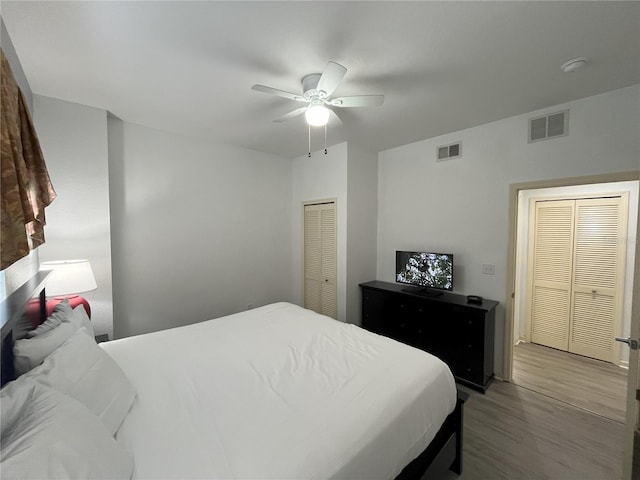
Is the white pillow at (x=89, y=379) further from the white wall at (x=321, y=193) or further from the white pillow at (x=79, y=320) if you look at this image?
the white wall at (x=321, y=193)

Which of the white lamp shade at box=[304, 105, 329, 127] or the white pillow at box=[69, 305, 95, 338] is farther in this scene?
the white lamp shade at box=[304, 105, 329, 127]

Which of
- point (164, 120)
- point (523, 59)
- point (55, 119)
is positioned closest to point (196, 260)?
point (164, 120)

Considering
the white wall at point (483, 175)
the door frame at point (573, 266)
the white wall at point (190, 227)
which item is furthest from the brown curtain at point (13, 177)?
the door frame at point (573, 266)

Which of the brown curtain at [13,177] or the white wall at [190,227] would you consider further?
the white wall at [190,227]

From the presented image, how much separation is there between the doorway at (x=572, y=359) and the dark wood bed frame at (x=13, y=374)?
4.90ft

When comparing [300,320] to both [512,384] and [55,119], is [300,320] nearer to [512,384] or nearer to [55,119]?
[512,384]

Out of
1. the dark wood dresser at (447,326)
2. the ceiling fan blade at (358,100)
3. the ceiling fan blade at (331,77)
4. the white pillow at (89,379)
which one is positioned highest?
the ceiling fan blade at (331,77)

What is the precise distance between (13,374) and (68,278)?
1084 mm

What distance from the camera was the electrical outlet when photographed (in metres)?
2.81

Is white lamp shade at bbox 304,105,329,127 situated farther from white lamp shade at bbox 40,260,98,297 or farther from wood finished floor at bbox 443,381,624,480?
wood finished floor at bbox 443,381,624,480

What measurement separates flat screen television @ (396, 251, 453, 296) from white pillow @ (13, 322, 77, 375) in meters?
3.09

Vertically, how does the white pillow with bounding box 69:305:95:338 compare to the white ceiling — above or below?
below

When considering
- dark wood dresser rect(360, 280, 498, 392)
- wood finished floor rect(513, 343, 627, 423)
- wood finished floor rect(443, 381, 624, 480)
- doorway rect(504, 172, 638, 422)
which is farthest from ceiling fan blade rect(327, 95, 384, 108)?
wood finished floor rect(513, 343, 627, 423)

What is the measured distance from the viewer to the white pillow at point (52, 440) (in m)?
0.68
